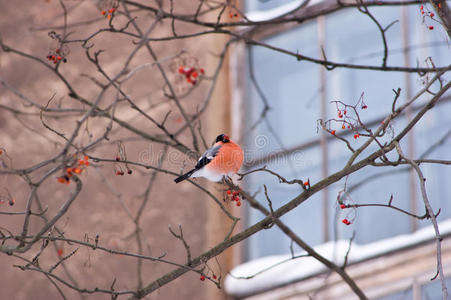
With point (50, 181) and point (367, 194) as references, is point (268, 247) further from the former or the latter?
point (50, 181)

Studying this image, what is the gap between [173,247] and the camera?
6387 millimetres

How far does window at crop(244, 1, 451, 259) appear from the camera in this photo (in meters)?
4.98

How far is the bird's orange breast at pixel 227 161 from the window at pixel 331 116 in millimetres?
1477

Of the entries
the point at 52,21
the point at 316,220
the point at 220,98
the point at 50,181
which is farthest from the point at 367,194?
the point at 52,21

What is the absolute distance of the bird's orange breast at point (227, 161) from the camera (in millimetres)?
3350

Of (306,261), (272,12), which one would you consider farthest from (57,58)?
(272,12)

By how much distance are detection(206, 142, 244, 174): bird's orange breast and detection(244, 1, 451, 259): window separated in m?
1.48

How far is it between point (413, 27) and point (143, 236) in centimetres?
280

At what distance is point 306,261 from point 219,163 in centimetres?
243

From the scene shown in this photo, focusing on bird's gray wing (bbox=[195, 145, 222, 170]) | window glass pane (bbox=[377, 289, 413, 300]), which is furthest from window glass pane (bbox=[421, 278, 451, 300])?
bird's gray wing (bbox=[195, 145, 222, 170])

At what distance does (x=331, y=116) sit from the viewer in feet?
18.4

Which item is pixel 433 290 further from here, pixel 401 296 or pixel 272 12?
pixel 272 12

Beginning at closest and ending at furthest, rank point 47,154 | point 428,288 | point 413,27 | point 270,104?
point 428,288 → point 413,27 → point 270,104 → point 47,154

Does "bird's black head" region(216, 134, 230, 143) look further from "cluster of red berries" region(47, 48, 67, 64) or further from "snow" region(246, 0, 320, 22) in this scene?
"snow" region(246, 0, 320, 22)
